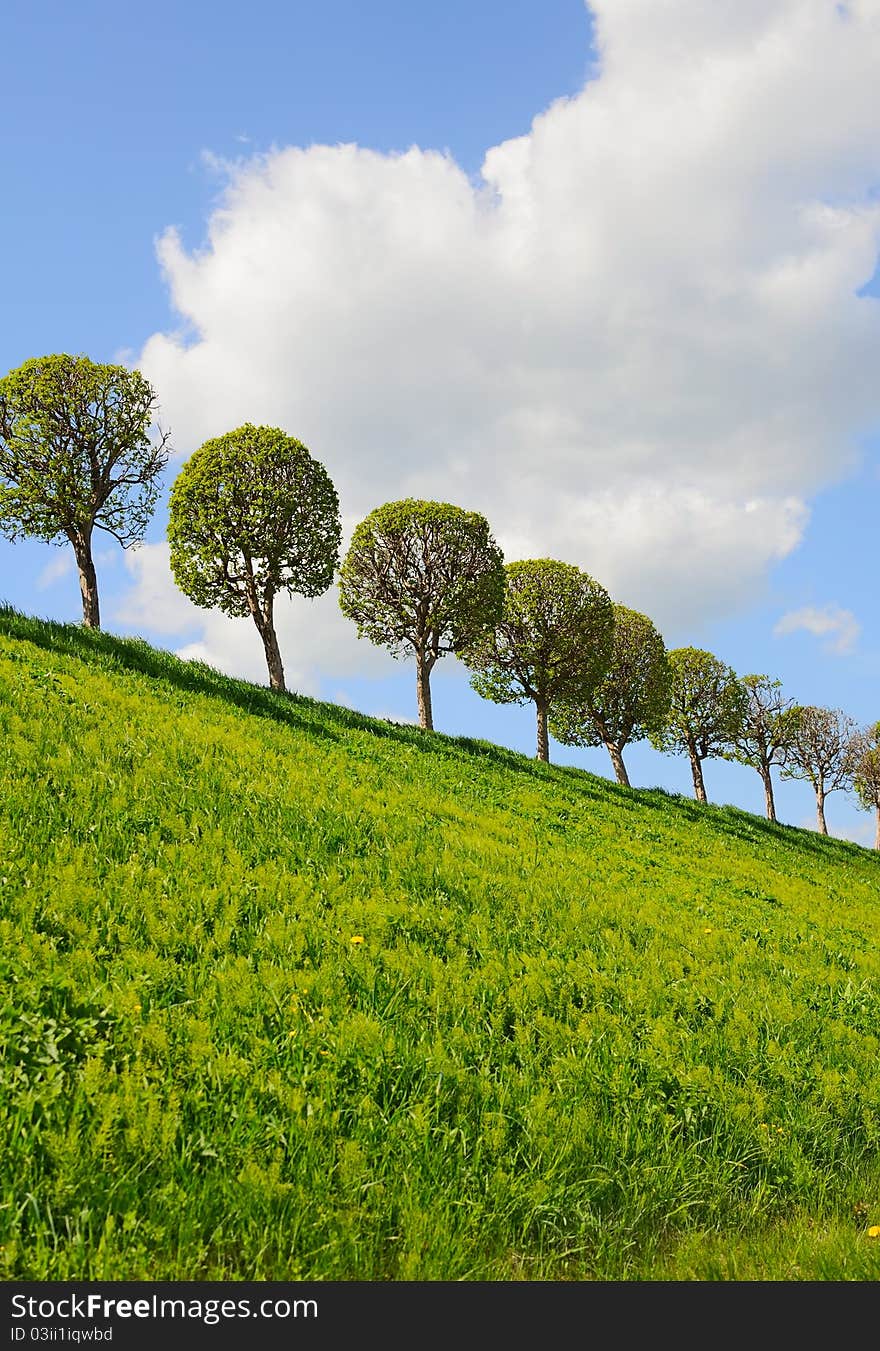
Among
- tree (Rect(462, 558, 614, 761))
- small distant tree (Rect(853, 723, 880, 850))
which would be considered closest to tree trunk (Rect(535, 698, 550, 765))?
tree (Rect(462, 558, 614, 761))

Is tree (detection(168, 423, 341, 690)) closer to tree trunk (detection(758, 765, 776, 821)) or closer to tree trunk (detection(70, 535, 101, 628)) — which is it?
tree trunk (detection(70, 535, 101, 628))

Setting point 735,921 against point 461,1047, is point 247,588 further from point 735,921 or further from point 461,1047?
point 461,1047

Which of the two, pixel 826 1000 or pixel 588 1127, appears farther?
pixel 826 1000

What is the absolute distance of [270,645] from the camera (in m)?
28.2

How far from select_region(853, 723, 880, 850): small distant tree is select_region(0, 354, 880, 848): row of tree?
32.2 metres

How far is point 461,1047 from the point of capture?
5961 mm

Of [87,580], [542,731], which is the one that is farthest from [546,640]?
[87,580]

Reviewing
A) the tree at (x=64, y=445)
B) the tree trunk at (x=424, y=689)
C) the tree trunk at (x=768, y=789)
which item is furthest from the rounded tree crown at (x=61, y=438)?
the tree trunk at (x=768, y=789)

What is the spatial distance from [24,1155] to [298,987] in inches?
92.8

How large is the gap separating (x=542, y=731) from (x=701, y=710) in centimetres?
1824

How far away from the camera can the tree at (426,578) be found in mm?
31938

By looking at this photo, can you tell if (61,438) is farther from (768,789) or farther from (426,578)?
(768,789)
